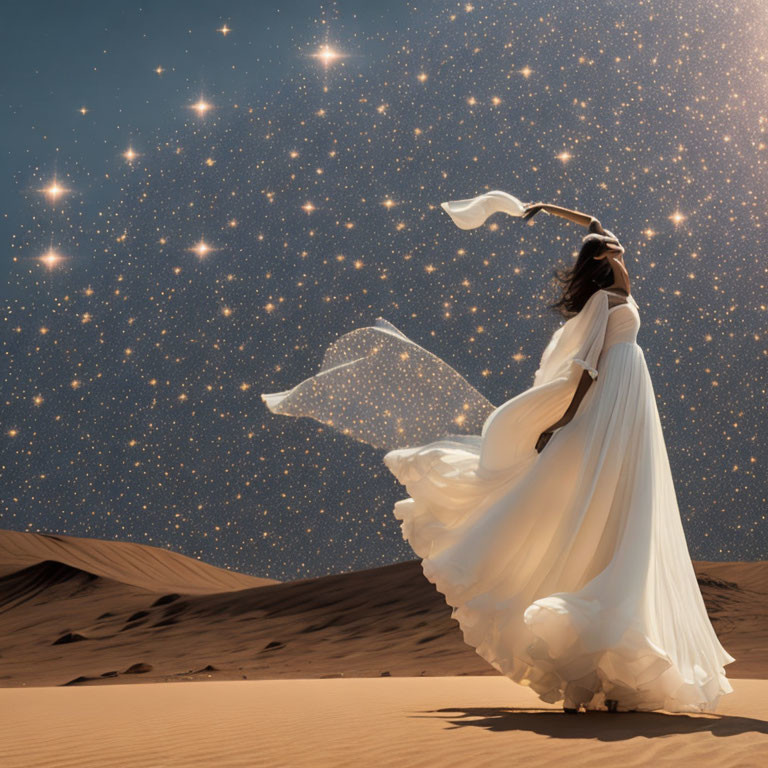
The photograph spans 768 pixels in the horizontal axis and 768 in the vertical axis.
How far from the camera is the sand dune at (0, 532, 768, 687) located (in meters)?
16.0

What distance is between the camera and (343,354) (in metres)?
7.40

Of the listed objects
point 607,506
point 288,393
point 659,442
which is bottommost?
point 607,506

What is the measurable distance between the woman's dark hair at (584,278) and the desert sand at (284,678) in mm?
2357

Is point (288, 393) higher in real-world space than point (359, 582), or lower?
higher

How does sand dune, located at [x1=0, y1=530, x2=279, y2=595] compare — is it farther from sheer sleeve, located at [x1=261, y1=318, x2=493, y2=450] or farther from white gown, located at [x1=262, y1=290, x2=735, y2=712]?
white gown, located at [x1=262, y1=290, x2=735, y2=712]

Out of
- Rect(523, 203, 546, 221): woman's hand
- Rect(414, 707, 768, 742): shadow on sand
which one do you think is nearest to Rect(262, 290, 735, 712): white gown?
Rect(414, 707, 768, 742): shadow on sand

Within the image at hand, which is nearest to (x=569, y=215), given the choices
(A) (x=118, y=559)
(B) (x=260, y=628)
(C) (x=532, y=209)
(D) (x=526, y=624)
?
(C) (x=532, y=209)

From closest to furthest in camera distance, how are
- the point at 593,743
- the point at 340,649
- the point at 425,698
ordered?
the point at 593,743, the point at 425,698, the point at 340,649

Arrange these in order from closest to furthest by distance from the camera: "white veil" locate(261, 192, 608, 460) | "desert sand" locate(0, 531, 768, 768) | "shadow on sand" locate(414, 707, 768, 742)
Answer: "desert sand" locate(0, 531, 768, 768), "shadow on sand" locate(414, 707, 768, 742), "white veil" locate(261, 192, 608, 460)

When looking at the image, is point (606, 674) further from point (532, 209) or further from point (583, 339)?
point (532, 209)

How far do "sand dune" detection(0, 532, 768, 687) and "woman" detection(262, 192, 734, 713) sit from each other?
853cm

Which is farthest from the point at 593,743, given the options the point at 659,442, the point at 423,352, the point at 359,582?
the point at 359,582

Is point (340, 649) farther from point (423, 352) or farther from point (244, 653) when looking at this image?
point (423, 352)

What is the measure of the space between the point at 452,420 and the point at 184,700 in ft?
10.1
